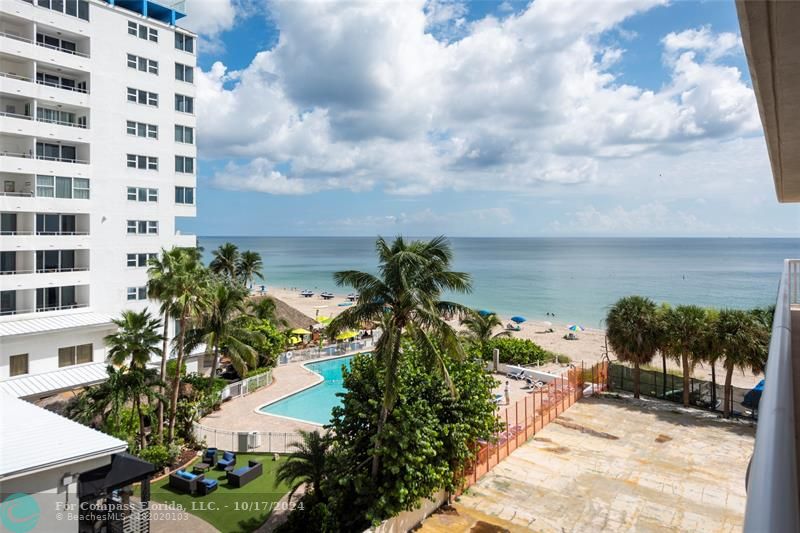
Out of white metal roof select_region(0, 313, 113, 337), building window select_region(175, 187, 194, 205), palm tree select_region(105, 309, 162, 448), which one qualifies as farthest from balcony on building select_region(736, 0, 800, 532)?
building window select_region(175, 187, 194, 205)

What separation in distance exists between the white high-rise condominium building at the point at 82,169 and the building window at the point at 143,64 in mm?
72

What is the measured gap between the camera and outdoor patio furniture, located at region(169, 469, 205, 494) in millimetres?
18750

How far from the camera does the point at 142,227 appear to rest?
30.8 metres

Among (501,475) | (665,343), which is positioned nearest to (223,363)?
(501,475)

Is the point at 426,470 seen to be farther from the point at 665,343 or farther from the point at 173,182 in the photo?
the point at 173,182

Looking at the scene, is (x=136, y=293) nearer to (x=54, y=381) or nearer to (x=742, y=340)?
(x=54, y=381)

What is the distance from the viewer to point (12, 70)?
87.4 ft

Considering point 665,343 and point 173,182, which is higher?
point 173,182

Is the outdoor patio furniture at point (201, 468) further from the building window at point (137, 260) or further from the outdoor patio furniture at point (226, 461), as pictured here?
the building window at point (137, 260)

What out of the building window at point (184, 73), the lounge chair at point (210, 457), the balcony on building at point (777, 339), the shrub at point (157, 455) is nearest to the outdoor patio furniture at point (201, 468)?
the lounge chair at point (210, 457)

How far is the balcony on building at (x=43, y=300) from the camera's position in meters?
25.9

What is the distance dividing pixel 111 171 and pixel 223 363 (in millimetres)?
15197

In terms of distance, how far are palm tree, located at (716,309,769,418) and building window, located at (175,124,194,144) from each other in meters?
33.2

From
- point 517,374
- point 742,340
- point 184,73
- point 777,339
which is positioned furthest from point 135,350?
point 742,340
